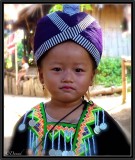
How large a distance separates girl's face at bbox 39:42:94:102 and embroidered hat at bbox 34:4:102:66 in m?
0.03

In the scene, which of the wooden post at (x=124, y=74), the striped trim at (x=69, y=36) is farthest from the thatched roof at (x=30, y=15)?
the striped trim at (x=69, y=36)

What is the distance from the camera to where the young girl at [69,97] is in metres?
1.57

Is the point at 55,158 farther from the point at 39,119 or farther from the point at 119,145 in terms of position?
the point at 119,145

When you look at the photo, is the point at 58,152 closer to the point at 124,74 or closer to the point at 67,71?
the point at 67,71

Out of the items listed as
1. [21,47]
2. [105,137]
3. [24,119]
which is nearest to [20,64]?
[21,47]

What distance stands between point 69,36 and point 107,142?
0.56 meters

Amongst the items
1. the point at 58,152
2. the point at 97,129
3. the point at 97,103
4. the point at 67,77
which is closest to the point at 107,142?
the point at 97,129

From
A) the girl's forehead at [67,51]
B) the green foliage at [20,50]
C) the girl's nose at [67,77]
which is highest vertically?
the green foliage at [20,50]

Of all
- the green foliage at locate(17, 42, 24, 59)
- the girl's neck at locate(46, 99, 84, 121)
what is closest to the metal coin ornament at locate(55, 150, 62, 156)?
the girl's neck at locate(46, 99, 84, 121)

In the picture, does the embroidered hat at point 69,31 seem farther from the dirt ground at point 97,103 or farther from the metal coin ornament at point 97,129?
the dirt ground at point 97,103

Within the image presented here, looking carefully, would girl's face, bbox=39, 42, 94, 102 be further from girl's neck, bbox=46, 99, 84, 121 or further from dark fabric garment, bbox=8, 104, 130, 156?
dark fabric garment, bbox=8, 104, 130, 156

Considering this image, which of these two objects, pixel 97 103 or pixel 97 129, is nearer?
pixel 97 129

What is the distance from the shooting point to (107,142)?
1596 mm

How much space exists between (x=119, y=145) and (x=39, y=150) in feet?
1.34
